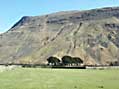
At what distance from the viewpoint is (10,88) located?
26969mm

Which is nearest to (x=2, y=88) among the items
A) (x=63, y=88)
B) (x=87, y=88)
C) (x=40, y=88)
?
(x=40, y=88)

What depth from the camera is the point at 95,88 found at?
27250 millimetres

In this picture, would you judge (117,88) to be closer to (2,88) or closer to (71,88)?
(71,88)

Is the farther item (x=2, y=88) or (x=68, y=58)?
(x=68, y=58)

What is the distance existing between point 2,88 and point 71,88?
16.5 feet

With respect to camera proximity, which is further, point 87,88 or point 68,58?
point 68,58

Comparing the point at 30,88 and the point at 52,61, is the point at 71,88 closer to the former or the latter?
the point at 30,88

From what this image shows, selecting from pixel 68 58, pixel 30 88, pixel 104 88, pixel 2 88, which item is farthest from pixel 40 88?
pixel 68 58

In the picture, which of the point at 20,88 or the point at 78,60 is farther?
the point at 78,60

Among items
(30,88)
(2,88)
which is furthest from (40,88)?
(2,88)

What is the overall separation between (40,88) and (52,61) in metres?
120

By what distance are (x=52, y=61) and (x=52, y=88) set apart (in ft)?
392

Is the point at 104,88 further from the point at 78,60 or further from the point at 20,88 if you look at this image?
the point at 78,60

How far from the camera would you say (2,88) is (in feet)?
88.7
